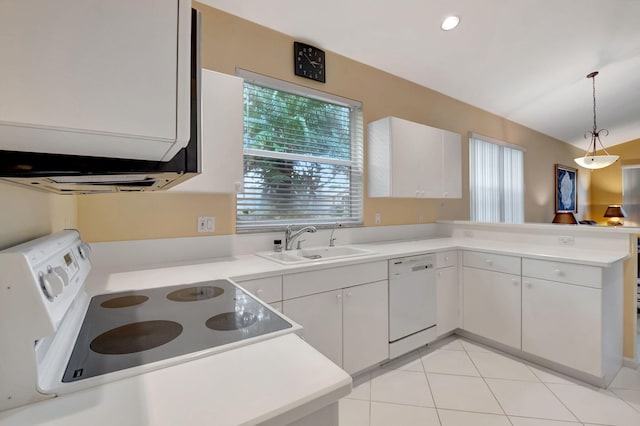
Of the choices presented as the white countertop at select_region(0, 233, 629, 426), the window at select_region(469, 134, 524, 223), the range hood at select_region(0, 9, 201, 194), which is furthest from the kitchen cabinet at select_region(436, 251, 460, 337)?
the range hood at select_region(0, 9, 201, 194)

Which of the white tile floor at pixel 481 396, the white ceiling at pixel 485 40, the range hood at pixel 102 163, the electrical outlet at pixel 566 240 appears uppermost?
the white ceiling at pixel 485 40

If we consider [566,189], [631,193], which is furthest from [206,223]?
[631,193]

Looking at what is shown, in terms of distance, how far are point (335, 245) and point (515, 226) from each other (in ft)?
5.64

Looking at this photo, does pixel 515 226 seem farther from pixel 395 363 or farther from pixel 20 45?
pixel 20 45

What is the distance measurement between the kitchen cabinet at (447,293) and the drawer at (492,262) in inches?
4.5

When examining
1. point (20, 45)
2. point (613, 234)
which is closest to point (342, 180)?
point (613, 234)

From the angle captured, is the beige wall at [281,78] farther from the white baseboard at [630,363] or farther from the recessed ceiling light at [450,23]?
the white baseboard at [630,363]

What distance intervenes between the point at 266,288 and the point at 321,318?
429 mm

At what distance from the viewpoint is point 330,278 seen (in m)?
1.91

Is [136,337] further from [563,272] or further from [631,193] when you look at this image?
[631,193]

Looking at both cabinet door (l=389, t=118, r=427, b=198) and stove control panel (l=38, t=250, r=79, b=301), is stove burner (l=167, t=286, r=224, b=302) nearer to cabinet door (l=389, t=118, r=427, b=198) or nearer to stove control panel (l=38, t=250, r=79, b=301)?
stove control panel (l=38, t=250, r=79, b=301)

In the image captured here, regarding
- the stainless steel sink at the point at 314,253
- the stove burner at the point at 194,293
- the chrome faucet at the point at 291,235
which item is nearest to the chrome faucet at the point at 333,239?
the stainless steel sink at the point at 314,253

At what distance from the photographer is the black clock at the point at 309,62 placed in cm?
247

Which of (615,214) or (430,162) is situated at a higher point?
(430,162)
